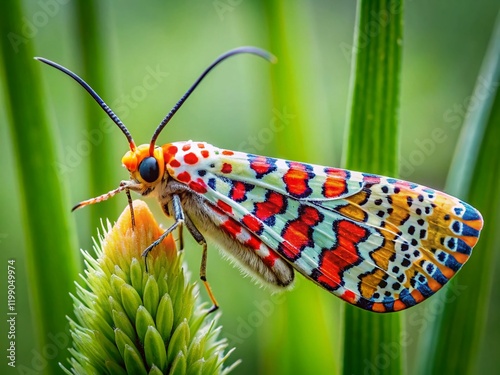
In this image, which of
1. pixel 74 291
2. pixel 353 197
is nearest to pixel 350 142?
pixel 353 197

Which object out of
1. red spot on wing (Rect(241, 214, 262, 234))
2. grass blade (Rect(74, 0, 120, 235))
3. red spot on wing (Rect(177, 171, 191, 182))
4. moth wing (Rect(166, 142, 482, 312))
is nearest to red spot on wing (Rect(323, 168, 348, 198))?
moth wing (Rect(166, 142, 482, 312))

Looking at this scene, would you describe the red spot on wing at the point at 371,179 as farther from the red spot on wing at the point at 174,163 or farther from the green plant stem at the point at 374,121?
the red spot on wing at the point at 174,163

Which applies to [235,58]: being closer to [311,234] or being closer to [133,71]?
[133,71]

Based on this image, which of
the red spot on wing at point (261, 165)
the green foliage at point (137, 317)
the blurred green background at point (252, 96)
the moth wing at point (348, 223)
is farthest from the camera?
the blurred green background at point (252, 96)

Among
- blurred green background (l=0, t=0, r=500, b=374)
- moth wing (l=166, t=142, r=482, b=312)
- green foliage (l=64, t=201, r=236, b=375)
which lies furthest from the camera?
blurred green background (l=0, t=0, r=500, b=374)

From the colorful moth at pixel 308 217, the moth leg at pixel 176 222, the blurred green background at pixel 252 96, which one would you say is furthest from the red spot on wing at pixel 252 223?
the blurred green background at pixel 252 96

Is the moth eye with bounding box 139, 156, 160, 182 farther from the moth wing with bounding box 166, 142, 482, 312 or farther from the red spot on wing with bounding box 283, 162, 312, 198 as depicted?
the red spot on wing with bounding box 283, 162, 312, 198

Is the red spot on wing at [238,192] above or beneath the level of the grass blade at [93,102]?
beneath

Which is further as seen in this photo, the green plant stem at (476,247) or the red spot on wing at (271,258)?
the red spot on wing at (271,258)
